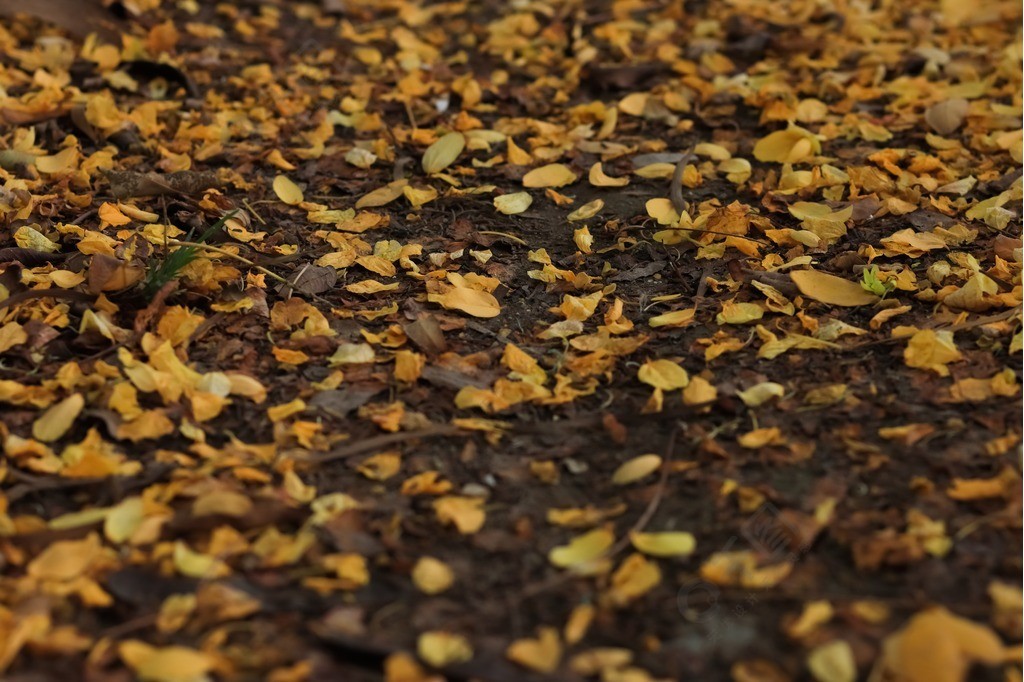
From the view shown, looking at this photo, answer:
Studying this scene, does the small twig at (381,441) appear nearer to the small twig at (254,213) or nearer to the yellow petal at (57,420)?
the yellow petal at (57,420)

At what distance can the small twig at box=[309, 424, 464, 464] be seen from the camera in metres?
2.07

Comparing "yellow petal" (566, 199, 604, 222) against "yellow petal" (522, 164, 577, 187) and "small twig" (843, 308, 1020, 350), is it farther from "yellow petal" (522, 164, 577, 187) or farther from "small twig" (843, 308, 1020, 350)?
"small twig" (843, 308, 1020, 350)

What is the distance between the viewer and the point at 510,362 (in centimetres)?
234

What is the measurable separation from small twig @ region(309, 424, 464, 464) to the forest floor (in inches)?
0.4

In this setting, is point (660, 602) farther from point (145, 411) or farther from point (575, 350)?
point (145, 411)

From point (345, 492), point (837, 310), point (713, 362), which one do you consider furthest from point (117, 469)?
point (837, 310)

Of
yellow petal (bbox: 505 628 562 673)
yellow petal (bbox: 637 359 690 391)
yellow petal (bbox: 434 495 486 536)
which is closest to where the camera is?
yellow petal (bbox: 505 628 562 673)

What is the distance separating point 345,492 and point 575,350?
0.64 metres

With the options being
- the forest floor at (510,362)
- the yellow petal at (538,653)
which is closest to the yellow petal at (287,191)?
the forest floor at (510,362)

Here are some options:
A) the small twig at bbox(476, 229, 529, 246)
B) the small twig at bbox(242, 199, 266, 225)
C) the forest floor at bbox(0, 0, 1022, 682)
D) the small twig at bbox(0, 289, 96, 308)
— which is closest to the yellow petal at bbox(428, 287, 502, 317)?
the forest floor at bbox(0, 0, 1022, 682)

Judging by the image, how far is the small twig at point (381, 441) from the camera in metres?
2.07

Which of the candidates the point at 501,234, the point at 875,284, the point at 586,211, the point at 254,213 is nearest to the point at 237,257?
the point at 254,213

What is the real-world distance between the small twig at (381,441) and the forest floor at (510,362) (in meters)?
0.01

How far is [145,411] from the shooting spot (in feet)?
7.09
